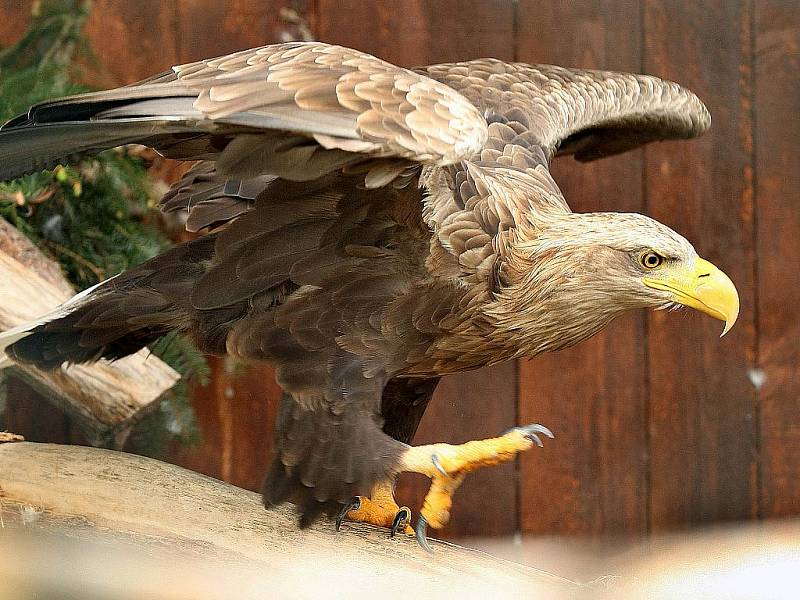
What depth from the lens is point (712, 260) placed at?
9.19ft

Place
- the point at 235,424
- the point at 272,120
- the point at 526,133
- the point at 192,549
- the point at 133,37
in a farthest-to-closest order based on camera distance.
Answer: the point at 235,424 < the point at 133,37 < the point at 526,133 < the point at 192,549 < the point at 272,120

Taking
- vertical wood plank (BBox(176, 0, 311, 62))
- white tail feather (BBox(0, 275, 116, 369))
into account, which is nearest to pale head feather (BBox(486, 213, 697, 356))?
white tail feather (BBox(0, 275, 116, 369))

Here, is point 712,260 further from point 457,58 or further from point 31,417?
point 31,417

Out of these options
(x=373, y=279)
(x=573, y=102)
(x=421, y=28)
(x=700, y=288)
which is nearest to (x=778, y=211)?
(x=573, y=102)

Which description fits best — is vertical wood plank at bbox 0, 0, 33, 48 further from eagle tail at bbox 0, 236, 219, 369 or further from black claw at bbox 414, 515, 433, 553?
black claw at bbox 414, 515, 433, 553

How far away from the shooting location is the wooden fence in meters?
2.70

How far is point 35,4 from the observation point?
2.40 m

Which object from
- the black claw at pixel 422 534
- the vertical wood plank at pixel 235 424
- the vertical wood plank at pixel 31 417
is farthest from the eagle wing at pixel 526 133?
the vertical wood plank at pixel 31 417

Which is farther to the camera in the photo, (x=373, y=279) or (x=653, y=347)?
(x=653, y=347)

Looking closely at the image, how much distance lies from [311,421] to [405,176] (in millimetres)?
451

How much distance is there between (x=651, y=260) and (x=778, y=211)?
134 centimetres

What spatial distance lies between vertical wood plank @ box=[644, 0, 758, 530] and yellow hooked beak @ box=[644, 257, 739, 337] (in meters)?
1.13

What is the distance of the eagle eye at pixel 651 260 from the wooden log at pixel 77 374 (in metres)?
1.05

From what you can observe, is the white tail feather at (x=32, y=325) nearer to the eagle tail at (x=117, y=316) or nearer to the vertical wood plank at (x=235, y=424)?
the eagle tail at (x=117, y=316)
